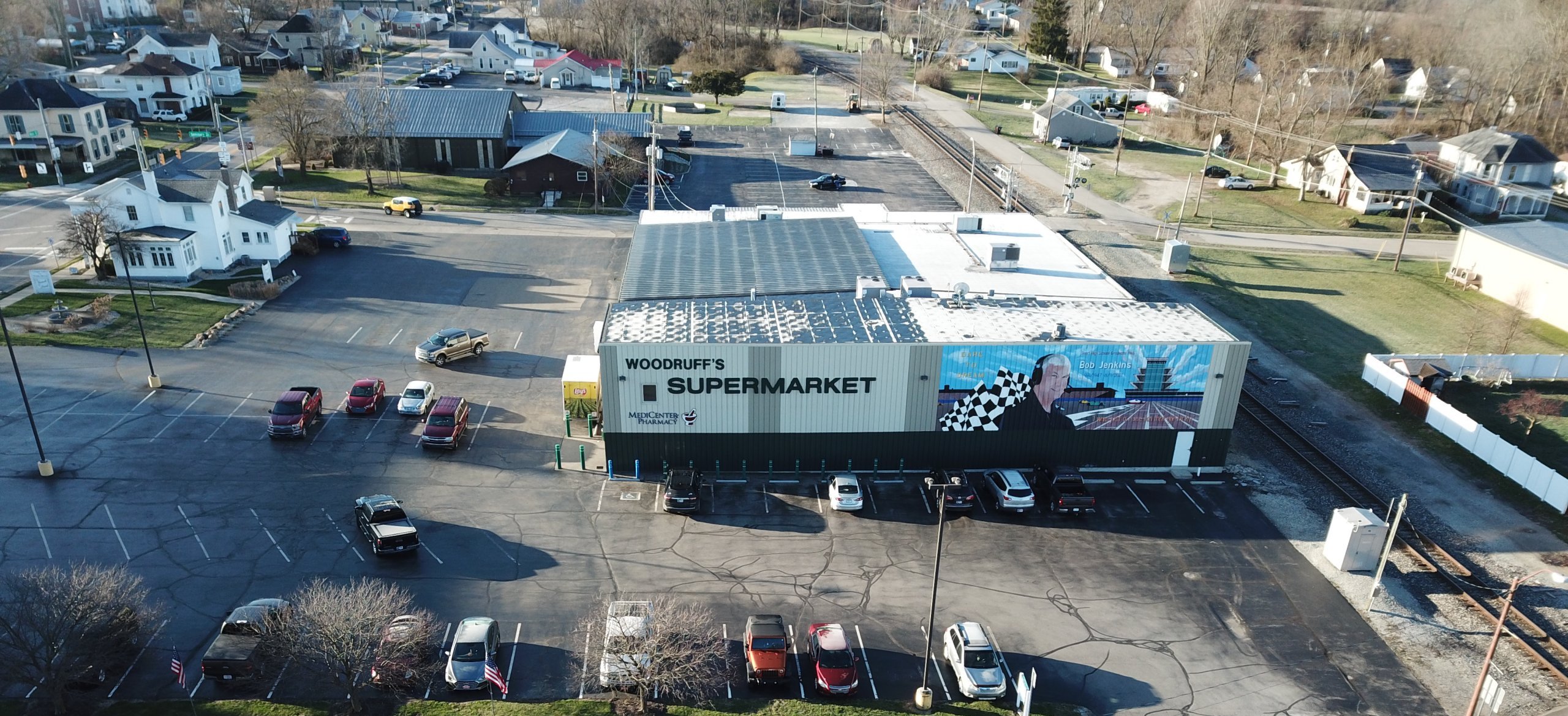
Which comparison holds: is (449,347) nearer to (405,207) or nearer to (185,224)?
(185,224)

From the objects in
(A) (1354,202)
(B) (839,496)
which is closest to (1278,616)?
(B) (839,496)

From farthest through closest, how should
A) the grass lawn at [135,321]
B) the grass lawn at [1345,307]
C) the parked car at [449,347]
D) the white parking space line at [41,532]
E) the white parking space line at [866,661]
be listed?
1. the grass lawn at [1345,307]
2. the grass lawn at [135,321]
3. the parked car at [449,347]
4. the white parking space line at [41,532]
5. the white parking space line at [866,661]

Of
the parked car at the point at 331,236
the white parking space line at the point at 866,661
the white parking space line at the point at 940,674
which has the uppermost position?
the parked car at the point at 331,236

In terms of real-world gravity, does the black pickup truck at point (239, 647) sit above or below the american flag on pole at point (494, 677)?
above

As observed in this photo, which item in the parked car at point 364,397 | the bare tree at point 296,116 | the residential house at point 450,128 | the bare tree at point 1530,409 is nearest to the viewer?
the parked car at point 364,397

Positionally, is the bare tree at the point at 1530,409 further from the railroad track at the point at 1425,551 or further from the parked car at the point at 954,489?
the parked car at the point at 954,489

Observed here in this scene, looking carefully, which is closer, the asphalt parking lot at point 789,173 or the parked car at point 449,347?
the parked car at point 449,347

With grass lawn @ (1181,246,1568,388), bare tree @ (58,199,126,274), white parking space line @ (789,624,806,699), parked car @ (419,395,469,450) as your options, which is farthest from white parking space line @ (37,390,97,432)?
grass lawn @ (1181,246,1568,388)

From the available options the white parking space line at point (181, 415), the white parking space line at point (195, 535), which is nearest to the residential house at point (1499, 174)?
the white parking space line at point (195, 535)
